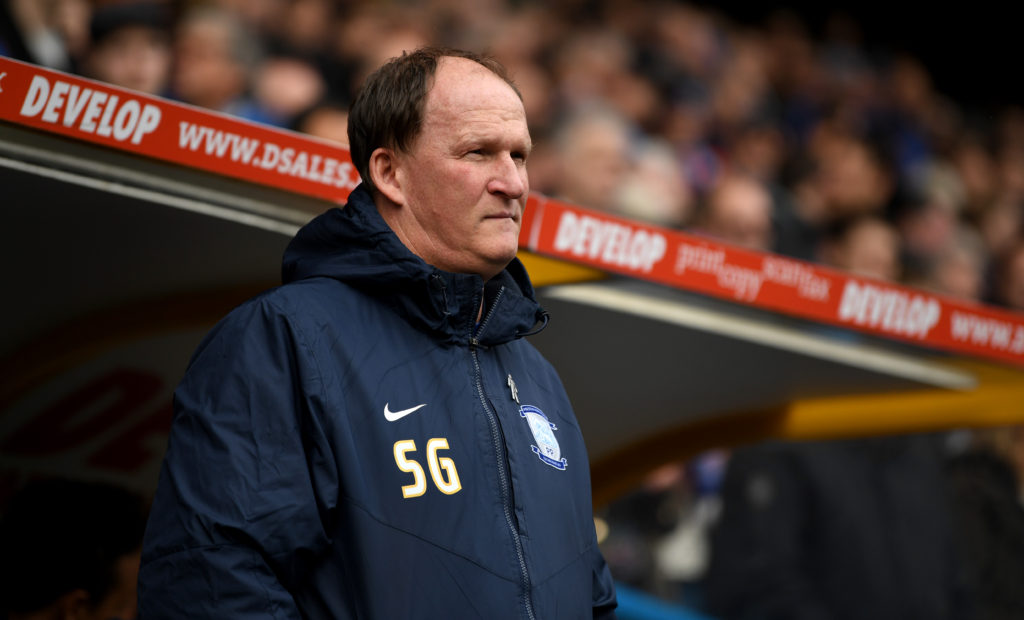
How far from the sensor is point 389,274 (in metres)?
1.81

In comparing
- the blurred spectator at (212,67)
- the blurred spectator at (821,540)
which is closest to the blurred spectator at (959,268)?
the blurred spectator at (821,540)

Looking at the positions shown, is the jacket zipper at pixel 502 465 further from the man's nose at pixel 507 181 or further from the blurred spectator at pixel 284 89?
the blurred spectator at pixel 284 89

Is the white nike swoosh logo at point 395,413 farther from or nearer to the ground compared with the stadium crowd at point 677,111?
nearer to the ground

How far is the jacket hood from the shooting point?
1.81 m

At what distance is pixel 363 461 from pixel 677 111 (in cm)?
613

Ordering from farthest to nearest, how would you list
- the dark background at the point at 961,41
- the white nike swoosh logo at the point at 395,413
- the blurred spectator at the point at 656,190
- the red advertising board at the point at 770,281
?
the dark background at the point at 961,41, the blurred spectator at the point at 656,190, the red advertising board at the point at 770,281, the white nike swoosh logo at the point at 395,413

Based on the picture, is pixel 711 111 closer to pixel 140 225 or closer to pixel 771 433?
pixel 771 433

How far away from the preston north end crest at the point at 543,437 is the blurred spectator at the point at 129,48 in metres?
2.85

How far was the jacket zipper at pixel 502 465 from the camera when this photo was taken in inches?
68.8

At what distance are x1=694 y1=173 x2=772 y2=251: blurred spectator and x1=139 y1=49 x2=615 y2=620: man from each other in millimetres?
3884

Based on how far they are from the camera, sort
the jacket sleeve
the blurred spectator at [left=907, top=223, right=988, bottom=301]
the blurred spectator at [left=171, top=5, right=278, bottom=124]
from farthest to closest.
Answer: the blurred spectator at [left=907, top=223, right=988, bottom=301] → the blurred spectator at [left=171, top=5, right=278, bottom=124] → the jacket sleeve

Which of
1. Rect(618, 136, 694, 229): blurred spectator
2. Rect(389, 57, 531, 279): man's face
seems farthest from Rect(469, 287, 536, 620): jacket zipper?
Rect(618, 136, 694, 229): blurred spectator

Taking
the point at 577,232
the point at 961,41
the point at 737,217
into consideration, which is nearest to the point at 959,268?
the point at 737,217

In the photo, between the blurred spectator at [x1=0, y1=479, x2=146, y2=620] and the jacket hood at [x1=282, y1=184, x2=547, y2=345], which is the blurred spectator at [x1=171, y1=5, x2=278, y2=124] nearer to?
the blurred spectator at [x1=0, y1=479, x2=146, y2=620]
